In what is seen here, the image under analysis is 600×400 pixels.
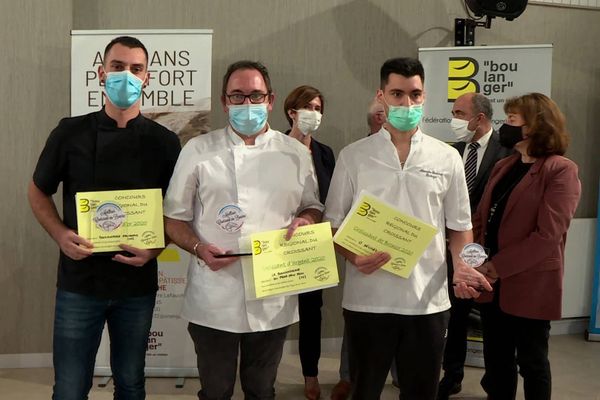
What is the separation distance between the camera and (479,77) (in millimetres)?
3936

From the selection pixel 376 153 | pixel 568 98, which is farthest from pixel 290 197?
pixel 568 98

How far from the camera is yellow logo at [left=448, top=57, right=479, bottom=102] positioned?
393 cm

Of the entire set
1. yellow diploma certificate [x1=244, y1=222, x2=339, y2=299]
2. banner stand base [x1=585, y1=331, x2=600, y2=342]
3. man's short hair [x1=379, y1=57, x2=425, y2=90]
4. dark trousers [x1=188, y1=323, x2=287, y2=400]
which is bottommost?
banner stand base [x1=585, y1=331, x2=600, y2=342]

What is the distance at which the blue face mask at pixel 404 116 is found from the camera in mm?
2010

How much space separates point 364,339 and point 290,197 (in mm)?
566

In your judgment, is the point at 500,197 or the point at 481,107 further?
the point at 481,107

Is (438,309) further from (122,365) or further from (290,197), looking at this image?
(122,365)

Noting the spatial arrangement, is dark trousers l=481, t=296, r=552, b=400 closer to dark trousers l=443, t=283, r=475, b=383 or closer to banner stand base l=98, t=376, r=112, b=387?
dark trousers l=443, t=283, r=475, b=383

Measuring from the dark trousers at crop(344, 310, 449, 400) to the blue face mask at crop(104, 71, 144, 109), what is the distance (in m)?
Result: 1.08

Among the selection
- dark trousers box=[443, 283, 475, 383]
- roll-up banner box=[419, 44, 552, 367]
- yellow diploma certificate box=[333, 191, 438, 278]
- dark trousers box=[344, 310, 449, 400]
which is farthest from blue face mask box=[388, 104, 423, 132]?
roll-up banner box=[419, 44, 552, 367]

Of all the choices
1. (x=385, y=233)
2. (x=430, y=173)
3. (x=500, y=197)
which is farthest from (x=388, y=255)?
(x=500, y=197)

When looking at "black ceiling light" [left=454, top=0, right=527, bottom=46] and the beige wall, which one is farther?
"black ceiling light" [left=454, top=0, right=527, bottom=46]

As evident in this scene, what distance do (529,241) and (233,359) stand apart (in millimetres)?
1305

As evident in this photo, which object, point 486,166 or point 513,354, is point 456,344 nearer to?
point 513,354
